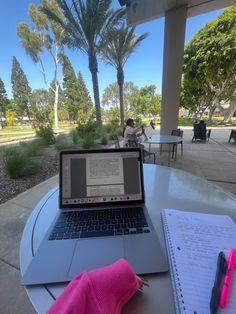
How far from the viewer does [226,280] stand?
0.47 meters

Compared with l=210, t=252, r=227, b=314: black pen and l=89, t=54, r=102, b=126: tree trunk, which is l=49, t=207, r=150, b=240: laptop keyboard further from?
l=89, t=54, r=102, b=126: tree trunk

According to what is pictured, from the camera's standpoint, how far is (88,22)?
19.3 feet

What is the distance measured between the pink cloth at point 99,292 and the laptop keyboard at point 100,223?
24cm

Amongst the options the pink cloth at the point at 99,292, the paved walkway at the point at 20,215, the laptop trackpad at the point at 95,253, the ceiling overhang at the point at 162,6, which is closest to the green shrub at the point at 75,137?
the paved walkway at the point at 20,215

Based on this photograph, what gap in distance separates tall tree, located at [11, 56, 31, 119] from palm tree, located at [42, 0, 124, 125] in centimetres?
2586

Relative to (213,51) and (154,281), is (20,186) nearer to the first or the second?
(154,281)

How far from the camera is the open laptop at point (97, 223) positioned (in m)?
0.55

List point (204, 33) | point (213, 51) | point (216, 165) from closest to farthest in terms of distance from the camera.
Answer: point (216, 165)
point (213, 51)
point (204, 33)

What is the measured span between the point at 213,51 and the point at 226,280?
36.6 ft

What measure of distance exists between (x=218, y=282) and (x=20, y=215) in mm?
2267

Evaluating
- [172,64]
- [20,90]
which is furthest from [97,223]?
[20,90]

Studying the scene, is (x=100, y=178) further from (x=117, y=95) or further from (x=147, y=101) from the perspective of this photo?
(x=117, y=95)

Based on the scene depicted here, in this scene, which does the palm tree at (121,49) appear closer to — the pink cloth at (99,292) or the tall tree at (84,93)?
the pink cloth at (99,292)

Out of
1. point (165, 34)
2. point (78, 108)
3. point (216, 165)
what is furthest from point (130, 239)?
point (78, 108)
